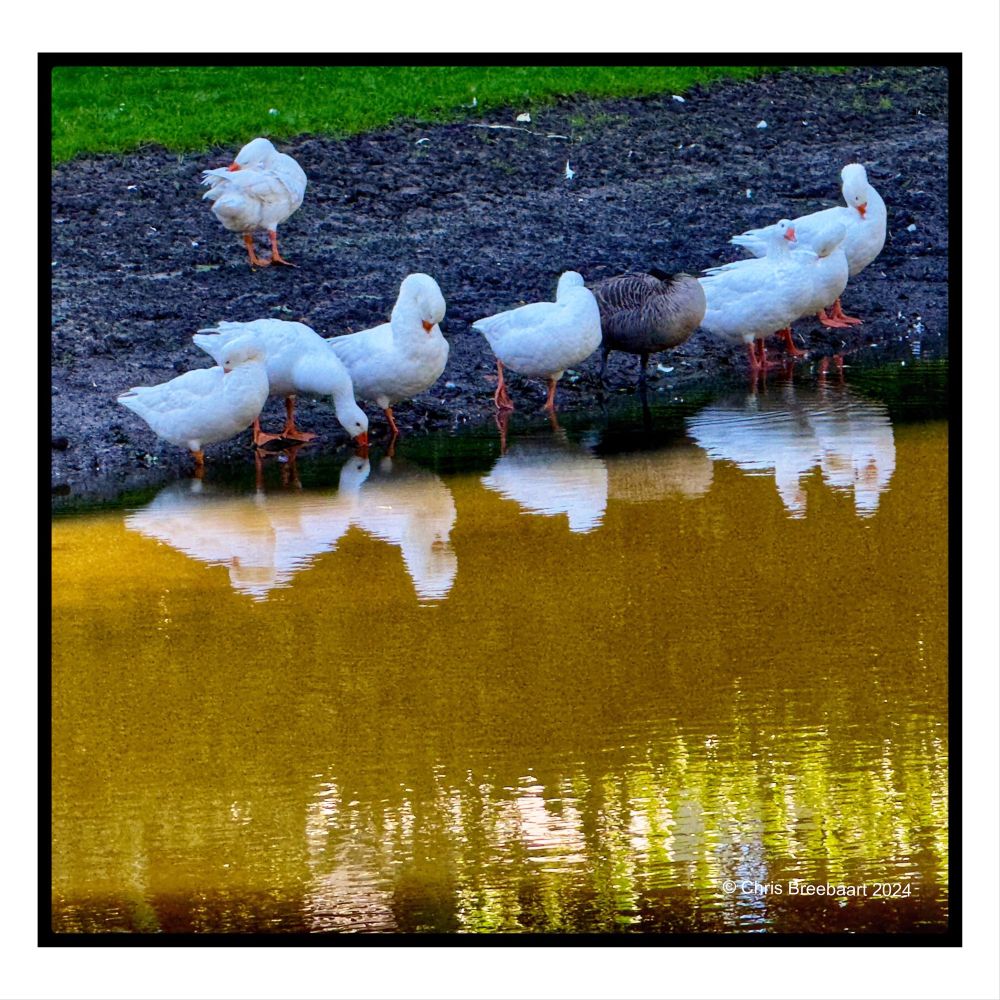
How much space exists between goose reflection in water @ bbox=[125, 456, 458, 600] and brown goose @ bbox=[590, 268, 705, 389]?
1.36 m

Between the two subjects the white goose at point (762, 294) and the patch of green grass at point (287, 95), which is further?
the white goose at point (762, 294)

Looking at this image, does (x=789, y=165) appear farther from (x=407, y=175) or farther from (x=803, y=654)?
(x=803, y=654)

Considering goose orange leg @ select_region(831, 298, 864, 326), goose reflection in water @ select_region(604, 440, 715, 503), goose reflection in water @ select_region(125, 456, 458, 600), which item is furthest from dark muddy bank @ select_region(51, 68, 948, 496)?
goose reflection in water @ select_region(604, 440, 715, 503)

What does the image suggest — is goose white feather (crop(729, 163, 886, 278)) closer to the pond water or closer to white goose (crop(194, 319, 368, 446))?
the pond water

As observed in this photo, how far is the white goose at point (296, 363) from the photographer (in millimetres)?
8203

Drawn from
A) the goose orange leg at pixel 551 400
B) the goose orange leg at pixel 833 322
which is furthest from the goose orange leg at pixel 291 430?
the goose orange leg at pixel 833 322

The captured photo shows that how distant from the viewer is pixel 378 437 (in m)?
8.54

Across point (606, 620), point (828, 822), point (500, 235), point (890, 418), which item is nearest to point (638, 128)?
point (500, 235)

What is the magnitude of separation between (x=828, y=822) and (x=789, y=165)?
197 inches

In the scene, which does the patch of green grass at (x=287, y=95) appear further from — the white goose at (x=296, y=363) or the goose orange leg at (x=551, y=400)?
the goose orange leg at (x=551, y=400)

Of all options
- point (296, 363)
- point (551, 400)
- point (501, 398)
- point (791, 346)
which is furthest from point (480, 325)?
point (791, 346)

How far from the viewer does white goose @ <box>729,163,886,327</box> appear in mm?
9344

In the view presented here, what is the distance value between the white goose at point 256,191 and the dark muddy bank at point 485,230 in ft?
0.36

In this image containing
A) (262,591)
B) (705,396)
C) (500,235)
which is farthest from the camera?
(500,235)
